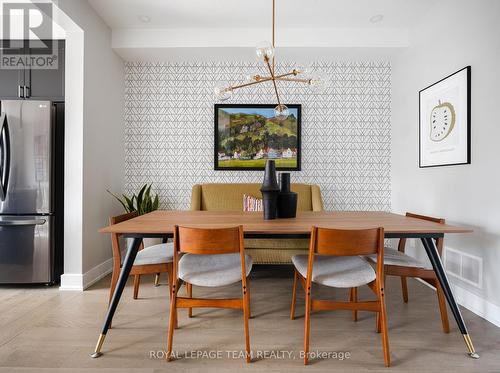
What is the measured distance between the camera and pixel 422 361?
158 cm

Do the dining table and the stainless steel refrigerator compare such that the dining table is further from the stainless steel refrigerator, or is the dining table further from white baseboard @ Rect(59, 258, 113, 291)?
the stainless steel refrigerator

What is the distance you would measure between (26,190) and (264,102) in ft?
9.09

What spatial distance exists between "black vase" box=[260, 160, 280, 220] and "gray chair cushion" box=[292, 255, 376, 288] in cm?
37

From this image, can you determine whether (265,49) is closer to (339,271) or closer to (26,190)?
(339,271)

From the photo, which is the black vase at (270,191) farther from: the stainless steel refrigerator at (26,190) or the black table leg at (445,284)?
the stainless steel refrigerator at (26,190)

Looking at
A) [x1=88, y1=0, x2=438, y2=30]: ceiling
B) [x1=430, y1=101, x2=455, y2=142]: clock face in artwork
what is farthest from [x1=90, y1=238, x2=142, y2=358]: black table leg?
[x1=430, y1=101, x2=455, y2=142]: clock face in artwork

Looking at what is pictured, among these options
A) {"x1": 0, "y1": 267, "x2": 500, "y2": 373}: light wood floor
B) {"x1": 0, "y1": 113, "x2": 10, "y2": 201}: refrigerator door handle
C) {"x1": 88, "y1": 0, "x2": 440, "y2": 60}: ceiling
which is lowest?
{"x1": 0, "y1": 267, "x2": 500, "y2": 373}: light wood floor

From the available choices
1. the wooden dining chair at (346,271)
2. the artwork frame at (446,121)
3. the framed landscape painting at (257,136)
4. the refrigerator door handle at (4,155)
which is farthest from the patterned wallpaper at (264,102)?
the wooden dining chair at (346,271)

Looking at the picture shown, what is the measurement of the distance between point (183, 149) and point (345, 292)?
255cm

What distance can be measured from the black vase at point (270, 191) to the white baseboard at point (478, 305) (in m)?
1.74

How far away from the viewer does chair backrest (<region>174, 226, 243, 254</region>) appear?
4.76 feet

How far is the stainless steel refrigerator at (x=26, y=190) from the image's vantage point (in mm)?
2547

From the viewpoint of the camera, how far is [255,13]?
2896mm

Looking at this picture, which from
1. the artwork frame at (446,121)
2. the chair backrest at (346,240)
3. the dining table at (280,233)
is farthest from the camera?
the artwork frame at (446,121)
